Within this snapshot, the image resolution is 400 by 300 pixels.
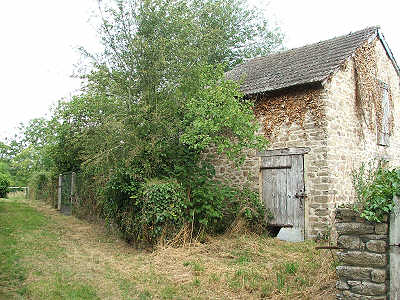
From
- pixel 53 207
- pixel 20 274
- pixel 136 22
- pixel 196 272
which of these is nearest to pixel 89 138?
pixel 136 22

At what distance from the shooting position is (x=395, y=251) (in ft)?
14.3

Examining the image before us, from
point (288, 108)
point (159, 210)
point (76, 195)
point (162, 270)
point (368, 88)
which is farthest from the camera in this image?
point (76, 195)

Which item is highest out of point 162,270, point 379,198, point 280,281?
point 379,198

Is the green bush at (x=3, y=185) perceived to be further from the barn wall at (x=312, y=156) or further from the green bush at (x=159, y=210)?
the barn wall at (x=312, y=156)

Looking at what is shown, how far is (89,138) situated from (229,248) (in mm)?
4616

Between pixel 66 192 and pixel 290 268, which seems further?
pixel 66 192

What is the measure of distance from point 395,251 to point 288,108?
6460 millimetres

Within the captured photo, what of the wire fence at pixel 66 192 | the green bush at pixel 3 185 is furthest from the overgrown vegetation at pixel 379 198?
the green bush at pixel 3 185

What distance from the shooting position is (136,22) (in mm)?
9656

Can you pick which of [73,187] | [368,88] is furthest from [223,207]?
[73,187]

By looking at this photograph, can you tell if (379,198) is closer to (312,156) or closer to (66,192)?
(312,156)

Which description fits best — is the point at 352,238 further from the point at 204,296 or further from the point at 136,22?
the point at 136,22

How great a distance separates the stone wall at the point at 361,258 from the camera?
4.45 m

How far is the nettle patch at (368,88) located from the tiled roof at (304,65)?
0.47 meters
